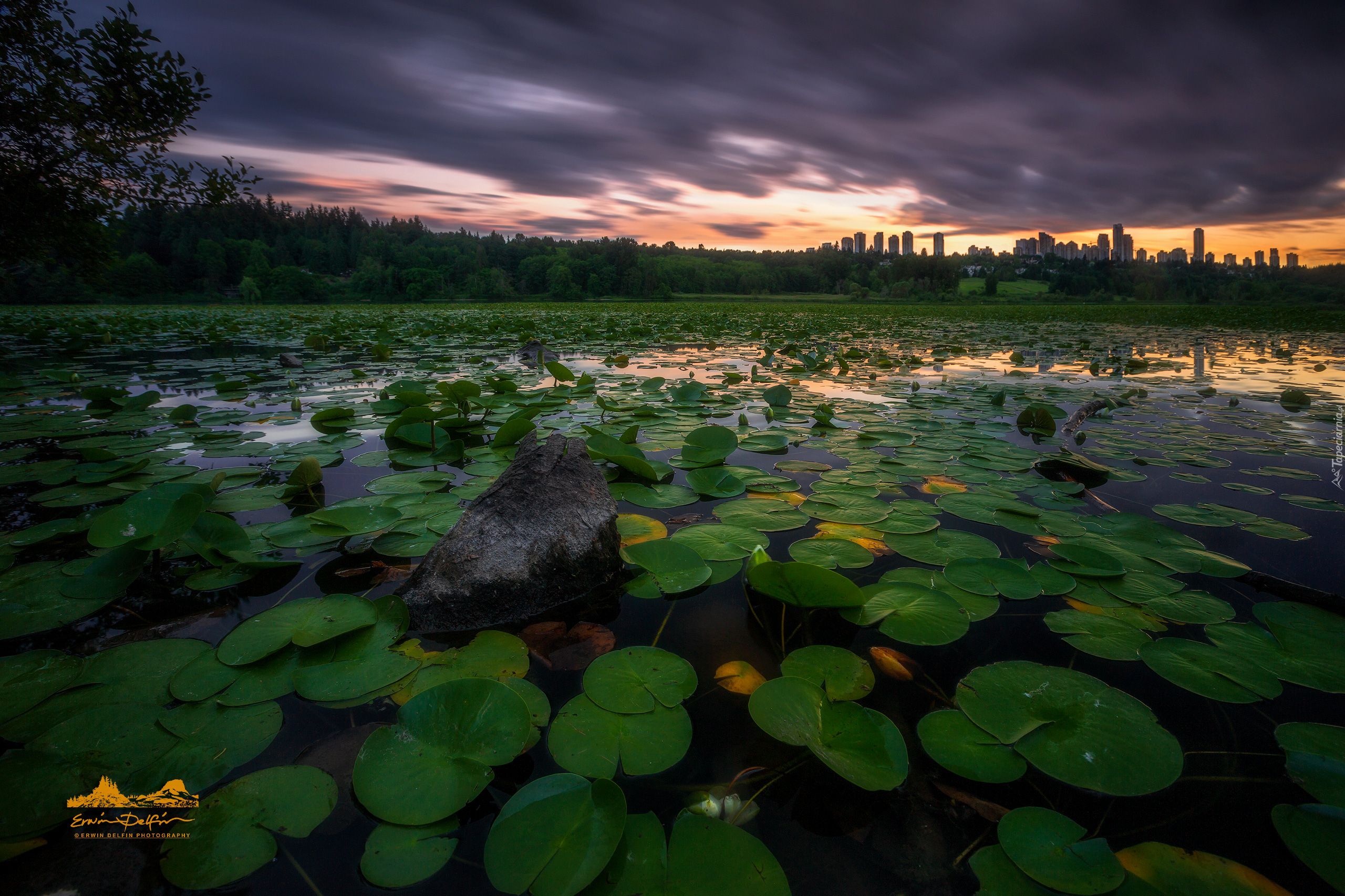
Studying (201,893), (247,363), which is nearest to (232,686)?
(201,893)

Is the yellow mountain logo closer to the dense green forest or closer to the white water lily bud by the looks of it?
the white water lily bud

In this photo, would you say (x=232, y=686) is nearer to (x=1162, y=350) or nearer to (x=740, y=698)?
(x=740, y=698)

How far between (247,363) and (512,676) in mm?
8158

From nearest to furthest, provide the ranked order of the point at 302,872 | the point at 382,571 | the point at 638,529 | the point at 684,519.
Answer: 1. the point at 302,872
2. the point at 382,571
3. the point at 638,529
4. the point at 684,519

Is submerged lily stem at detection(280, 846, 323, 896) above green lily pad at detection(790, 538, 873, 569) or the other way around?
the other way around

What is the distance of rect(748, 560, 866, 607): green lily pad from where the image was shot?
1.30 metres

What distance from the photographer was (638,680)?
47.1 inches

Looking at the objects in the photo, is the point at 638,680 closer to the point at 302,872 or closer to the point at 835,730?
the point at 835,730

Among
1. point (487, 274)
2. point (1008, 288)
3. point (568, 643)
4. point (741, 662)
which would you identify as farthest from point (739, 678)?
point (1008, 288)

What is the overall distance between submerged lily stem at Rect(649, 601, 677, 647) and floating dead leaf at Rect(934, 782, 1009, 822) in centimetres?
70

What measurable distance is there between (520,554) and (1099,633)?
1.63 metres

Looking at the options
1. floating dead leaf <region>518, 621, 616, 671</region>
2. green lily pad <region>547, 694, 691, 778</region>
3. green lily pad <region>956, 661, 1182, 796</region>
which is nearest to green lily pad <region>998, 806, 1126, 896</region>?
green lily pad <region>956, 661, 1182, 796</region>

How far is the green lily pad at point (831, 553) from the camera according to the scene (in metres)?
1.72
